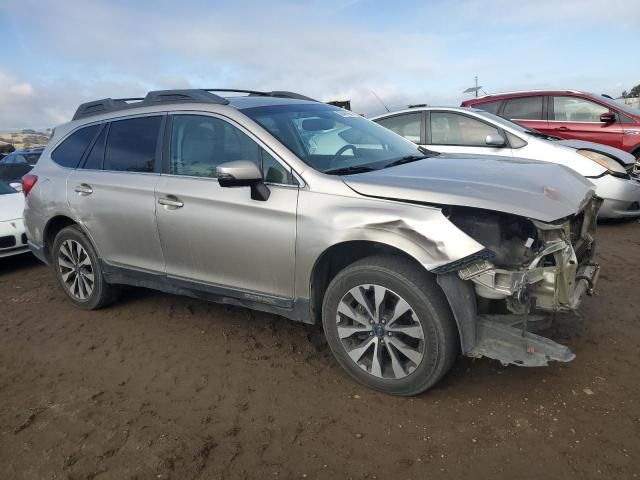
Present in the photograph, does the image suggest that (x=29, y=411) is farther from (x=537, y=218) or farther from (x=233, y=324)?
(x=537, y=218)

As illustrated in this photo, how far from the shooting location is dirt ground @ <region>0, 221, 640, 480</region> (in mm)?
2480

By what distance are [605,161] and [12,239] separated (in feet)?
24.4

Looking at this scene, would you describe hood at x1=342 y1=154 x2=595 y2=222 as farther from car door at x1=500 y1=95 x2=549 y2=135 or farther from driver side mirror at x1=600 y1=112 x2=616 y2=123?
car door at x1=500 y1=95 x2=549 y2=135

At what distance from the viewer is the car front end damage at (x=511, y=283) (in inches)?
103

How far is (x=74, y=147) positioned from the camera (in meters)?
4.66

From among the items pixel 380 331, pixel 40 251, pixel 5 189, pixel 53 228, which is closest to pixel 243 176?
pixel 380 331

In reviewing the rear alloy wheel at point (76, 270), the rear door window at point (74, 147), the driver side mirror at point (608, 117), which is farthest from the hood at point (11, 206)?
the driver side mirror at point (608, 117)

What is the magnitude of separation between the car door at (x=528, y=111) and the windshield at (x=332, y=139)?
16.7ft

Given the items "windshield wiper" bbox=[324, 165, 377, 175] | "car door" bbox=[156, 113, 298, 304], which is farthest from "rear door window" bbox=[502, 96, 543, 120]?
Answer: "car door" bbox=[156, 113, 298, 304]

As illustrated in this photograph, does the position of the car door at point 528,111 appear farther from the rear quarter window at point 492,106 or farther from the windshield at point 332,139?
the windshield at point 332,139

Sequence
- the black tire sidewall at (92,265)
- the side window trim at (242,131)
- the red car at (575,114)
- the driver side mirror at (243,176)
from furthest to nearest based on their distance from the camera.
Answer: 1. the red car at (575,114)
2. the black tire sidewall at (92,265)
3. the side window trim at (242,131)
4. the driver side mirror at (243,176)

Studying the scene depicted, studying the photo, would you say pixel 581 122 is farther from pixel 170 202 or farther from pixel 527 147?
pixel 170 202

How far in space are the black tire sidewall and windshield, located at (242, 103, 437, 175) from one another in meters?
2.00

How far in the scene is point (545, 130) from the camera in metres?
8.31
